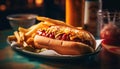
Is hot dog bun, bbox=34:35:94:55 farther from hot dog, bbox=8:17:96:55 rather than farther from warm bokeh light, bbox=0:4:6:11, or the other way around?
warm bokeh light, bbox=0:4:6:11

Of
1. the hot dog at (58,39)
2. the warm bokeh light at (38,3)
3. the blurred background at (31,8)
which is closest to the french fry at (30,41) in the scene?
the hot dog at (58,39)

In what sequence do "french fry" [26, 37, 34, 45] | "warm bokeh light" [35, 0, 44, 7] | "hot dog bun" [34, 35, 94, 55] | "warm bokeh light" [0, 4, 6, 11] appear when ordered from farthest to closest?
"warm bokeh light" [35, 0, 44, 7]
"warm bokeh light" [0, 4, 6, 11]
"french fry" [26, 37, 34, 45]
"hot dog bun" [34, 35, 94, 55]

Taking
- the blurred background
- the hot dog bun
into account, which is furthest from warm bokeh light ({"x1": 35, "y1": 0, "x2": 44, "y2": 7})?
the hot dog bun

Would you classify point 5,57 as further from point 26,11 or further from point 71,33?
point 26,11

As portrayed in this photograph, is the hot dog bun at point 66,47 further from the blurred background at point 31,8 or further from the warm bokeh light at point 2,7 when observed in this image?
the warm bokeh light at point 2,7

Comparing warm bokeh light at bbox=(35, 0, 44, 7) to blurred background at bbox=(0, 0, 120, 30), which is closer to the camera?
blurred background at bbox=(0, 0, 120, 30)

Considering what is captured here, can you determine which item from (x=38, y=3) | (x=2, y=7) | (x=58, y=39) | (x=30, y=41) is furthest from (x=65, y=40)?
(x=38, y=3)
